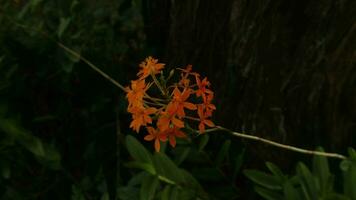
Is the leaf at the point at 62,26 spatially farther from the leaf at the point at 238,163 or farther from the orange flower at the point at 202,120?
the orange flower at the point at 202,120

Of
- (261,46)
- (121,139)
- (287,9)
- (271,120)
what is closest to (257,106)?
(271,120)

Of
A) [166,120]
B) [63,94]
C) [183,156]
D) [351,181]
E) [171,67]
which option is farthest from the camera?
[63,94]

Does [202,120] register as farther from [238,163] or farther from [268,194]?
[238,163]

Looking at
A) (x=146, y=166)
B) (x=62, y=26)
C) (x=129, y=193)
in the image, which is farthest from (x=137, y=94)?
(x=62, y=26)

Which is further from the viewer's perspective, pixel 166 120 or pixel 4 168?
pixel 4 168

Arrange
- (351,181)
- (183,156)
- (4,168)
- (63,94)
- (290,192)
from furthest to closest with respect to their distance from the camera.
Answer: (63,94) → (4,168) → (183,156) → (290,192) → (351,181)
